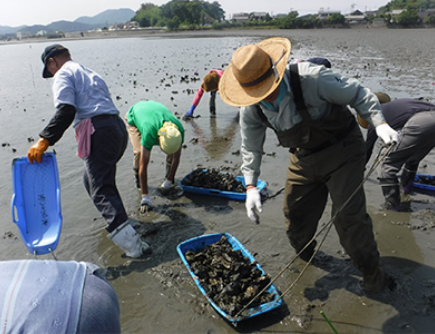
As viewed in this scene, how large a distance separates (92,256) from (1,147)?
5.64 m

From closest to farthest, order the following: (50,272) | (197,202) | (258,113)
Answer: (50,272), (258,113), (197,202)

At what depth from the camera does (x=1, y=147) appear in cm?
828

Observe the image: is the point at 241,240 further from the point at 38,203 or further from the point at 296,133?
the point at 38,203

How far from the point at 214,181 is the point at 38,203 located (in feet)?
9.05

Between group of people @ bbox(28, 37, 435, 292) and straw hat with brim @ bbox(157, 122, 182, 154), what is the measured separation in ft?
0.06

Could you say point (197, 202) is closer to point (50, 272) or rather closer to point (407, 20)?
point (50, 272)

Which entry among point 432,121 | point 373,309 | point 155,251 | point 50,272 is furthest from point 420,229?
point 50,272

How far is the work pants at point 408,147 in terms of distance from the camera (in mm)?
4234

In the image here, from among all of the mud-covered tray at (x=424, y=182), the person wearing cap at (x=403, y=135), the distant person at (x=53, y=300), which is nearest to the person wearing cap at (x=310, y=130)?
the person wearing cap at (x=403, y=135)

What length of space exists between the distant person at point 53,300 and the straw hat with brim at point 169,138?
11.7ft

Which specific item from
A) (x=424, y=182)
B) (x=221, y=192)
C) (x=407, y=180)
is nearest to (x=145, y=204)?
(x=221, y=192)

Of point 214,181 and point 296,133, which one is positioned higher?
point 296,133

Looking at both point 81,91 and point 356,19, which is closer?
point 81,91

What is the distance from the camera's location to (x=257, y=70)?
8.44 ft
